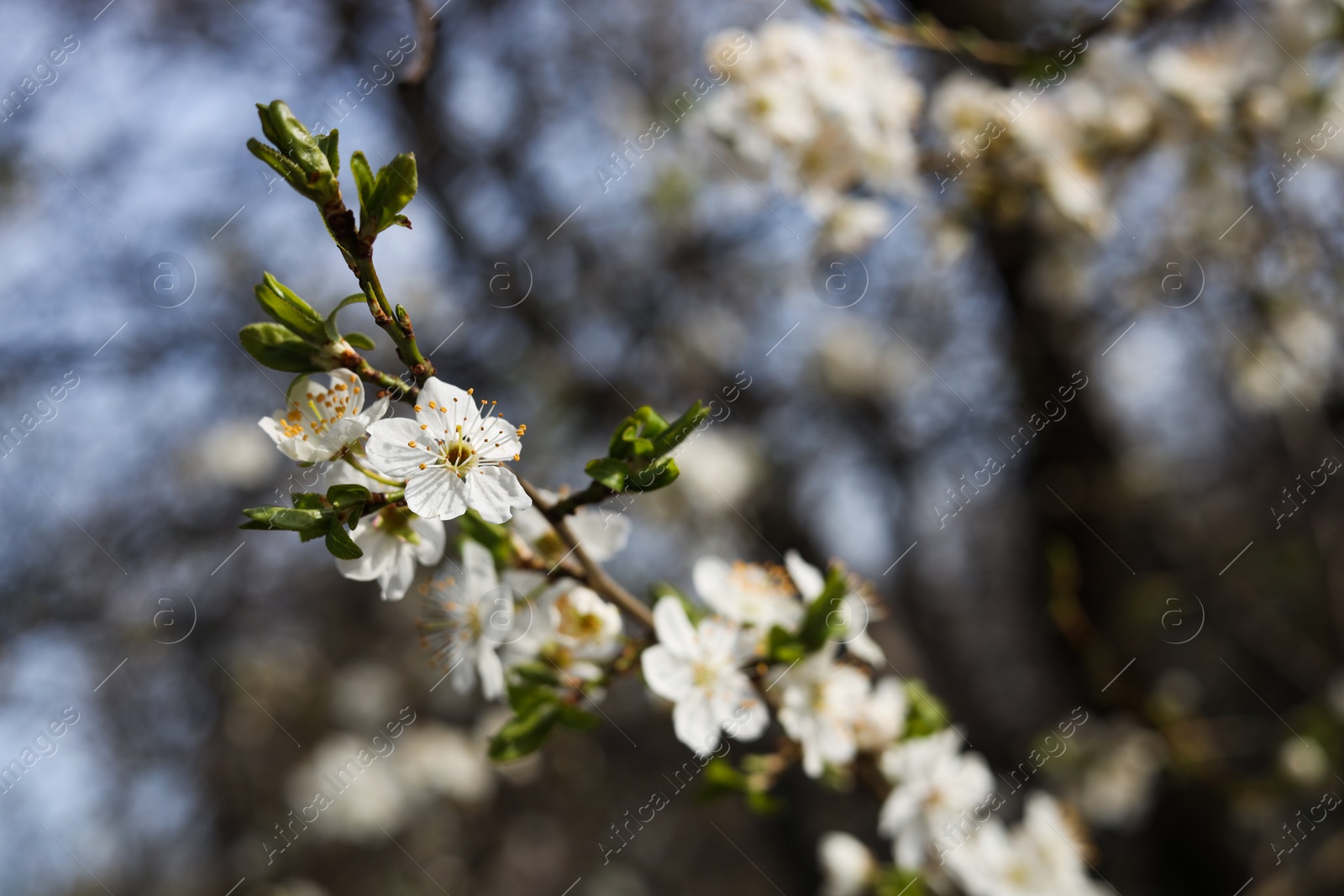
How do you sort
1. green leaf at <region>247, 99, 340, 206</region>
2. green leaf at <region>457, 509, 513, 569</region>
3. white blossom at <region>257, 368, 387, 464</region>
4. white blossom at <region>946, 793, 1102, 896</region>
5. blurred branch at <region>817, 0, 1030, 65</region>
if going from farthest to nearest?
blurred branch at <region>817, 0, 1030, 65</region>
white blossom at <region>946, 793, 1102, 896</region>
green leaf at <region>457, 509, 513, 569</region>
white blossom at <region>257, 368, 387, 464</region>
green leaf at <region>247, 99, 340, 206</region>

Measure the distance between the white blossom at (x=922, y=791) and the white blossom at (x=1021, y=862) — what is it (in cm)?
23

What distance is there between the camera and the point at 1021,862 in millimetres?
1716

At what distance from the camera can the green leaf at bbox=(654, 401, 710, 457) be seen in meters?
0.92

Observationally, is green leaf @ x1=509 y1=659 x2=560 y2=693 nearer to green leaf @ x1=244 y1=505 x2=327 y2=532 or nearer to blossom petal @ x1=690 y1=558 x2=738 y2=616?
blossom petal @ x1=690 y1=558 x2=738 y2=616

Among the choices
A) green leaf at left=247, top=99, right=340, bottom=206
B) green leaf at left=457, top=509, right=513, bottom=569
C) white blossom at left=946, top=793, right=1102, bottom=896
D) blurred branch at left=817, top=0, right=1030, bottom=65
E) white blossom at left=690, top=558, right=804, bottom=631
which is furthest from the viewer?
blurred branch at left=817, top=0, right=1030, bottom=65

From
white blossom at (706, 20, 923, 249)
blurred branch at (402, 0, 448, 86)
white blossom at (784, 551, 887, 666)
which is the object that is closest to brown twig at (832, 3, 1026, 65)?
white blossom at (706, 20, 923, 249)

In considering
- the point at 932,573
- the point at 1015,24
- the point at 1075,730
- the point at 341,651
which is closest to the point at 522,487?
the point at 1075,730

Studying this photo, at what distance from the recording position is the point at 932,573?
22.8 feet

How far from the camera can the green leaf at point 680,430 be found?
92 cm

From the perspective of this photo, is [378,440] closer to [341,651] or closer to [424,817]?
[424,817]

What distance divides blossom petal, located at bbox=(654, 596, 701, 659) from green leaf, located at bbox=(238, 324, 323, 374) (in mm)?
537

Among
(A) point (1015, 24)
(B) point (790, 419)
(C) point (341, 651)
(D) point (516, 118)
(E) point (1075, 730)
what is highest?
(D) point (516, 118)

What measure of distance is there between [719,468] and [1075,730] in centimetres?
175

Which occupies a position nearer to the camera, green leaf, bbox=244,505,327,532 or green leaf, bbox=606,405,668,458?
green leaf, bbox=244,505,327,532
